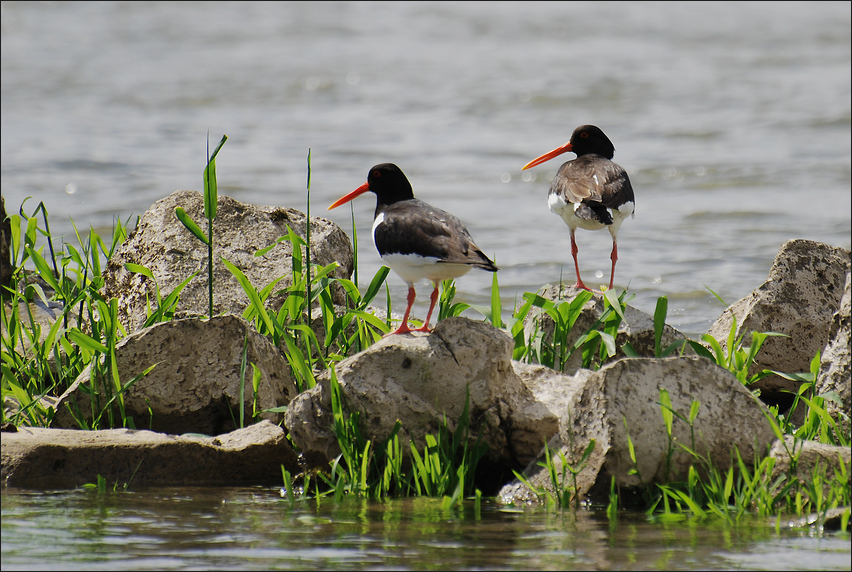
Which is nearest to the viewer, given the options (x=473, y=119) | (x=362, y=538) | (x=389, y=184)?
(x=362, y=538)

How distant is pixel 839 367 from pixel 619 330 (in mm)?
1060

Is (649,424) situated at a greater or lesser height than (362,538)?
greater

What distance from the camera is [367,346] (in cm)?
469

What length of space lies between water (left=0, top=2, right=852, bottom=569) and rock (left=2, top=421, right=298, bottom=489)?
0.61 feet

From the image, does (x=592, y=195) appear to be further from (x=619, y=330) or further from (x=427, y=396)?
(x=427, y=396)

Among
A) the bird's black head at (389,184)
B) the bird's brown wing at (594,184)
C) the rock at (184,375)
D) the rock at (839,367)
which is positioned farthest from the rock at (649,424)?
the bird's brown wing at (594,184)

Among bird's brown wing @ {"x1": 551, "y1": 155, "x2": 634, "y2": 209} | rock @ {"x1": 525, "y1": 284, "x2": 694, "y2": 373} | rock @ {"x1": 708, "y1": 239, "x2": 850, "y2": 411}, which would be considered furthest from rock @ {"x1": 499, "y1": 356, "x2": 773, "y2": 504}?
bird's brown wing @ {"x1": 551, "y1": 155, "x2": 634, "y2": 209}

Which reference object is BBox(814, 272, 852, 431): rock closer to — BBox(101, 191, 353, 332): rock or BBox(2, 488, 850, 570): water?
BBox(2, 488, 850, 570): water

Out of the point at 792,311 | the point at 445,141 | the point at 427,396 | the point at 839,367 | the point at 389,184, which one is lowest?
the point at 427,396

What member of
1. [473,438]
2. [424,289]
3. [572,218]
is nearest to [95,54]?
[424,289]

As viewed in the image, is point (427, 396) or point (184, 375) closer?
point (427, 396)

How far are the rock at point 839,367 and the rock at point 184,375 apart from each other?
2.38 metres

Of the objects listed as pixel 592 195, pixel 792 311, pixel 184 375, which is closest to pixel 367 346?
pixel 184 375

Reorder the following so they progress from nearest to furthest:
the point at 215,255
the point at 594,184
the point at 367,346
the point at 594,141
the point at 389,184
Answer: the point at 367,346, the point at 389,184, the point at 215,255, the point at 594,184, the point at 594,141
